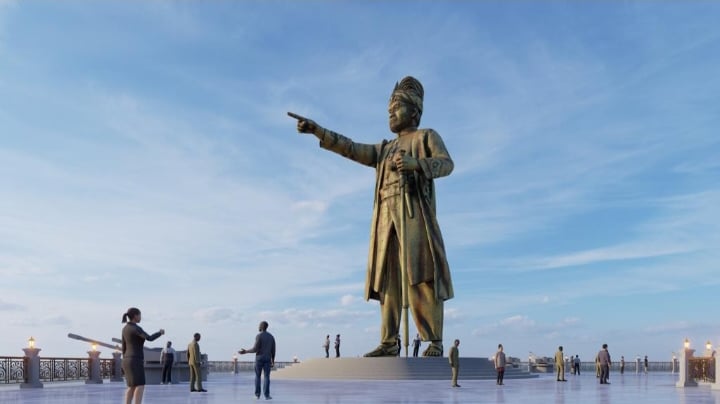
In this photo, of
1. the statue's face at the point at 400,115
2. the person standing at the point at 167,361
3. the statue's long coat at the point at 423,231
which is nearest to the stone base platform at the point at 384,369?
the statue's long coat at the point at 423,231

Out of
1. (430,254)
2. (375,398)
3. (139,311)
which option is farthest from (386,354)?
(139,311)

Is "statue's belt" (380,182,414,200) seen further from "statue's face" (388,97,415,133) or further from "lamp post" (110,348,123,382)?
"lamp post" (110,348,123,382)

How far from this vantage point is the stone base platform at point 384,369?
1912 cm

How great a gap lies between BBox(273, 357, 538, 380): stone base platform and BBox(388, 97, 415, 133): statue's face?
631 cm

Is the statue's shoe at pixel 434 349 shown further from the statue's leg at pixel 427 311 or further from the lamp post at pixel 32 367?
the lamp post at pixel 32 367

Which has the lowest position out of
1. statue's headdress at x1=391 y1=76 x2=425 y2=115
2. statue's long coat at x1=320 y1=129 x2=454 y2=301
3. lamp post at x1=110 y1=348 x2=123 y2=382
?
lamp post at x1=110 y1=348 x2=123 y2=382

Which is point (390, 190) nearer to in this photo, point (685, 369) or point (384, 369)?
point (384, 369)

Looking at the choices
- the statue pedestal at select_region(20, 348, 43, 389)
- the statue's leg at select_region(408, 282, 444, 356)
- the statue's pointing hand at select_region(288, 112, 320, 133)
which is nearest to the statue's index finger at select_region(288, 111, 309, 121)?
the statue's pointing hand at select_region(288, 112, 320, 133)

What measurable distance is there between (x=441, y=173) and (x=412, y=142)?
5.45 ft

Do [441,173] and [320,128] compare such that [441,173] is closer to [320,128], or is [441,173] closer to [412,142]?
[412,142]

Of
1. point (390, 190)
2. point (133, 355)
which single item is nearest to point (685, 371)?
point (390, 190)

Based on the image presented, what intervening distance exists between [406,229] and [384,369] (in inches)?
145

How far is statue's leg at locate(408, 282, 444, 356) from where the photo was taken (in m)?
19.4

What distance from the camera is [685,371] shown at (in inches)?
902
